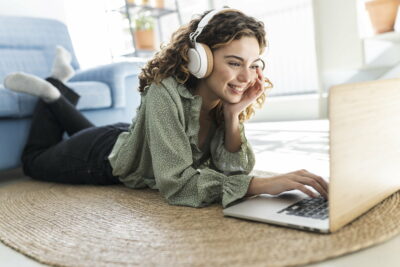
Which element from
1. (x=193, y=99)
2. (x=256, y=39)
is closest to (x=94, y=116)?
(x=193, y=99)

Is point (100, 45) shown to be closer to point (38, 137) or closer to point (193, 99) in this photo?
point (38, 137)

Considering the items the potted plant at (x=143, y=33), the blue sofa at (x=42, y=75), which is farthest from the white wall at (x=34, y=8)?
the potted plant at (x=143, y=33)

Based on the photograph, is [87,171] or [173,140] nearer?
[173,140]

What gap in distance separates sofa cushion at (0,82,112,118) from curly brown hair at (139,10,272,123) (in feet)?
2.78

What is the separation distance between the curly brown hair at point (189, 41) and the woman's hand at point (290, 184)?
31cm

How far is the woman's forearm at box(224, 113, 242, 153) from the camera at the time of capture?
1167mm

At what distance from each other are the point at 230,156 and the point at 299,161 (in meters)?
0.57

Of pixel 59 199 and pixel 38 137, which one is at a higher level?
pixel 38 137

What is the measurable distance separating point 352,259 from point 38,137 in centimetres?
144

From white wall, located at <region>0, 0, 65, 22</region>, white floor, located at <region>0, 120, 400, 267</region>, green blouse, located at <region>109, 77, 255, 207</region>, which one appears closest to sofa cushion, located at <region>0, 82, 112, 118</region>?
white floor, located at <region>0, 120, 400, 267</region>

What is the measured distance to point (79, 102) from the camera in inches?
78.4

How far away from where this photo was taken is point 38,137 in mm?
1722

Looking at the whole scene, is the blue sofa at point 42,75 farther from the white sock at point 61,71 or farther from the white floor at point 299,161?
the white floor at point 299,161

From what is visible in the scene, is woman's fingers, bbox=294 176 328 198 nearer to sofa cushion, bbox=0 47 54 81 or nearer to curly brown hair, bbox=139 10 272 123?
curly brown hair, bbox=139 10 272 123
